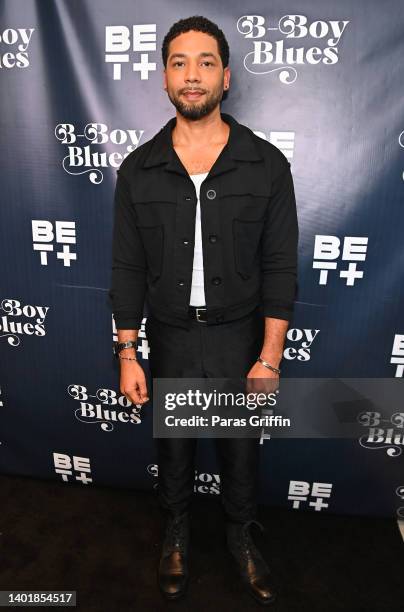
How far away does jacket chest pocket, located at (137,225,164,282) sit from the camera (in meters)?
1.66

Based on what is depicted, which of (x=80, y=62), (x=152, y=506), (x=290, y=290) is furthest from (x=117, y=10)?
(x=152, y=506)

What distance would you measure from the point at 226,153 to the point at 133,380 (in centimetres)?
91

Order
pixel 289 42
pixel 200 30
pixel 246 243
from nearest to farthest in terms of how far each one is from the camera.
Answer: pixel 200 30 → pixel 246 243 → pixel 289 42

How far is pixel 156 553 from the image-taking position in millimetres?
2051

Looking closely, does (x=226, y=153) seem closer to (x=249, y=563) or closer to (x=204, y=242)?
(x=204, y=242)

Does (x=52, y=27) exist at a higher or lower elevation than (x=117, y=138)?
higher

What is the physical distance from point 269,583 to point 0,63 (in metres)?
2.44

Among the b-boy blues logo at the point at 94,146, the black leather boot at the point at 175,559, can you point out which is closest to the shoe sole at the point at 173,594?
the black leather boot at the point at 175,559

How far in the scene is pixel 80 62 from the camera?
75.4 inches

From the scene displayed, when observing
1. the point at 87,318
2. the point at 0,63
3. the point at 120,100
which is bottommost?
the point at 87,318

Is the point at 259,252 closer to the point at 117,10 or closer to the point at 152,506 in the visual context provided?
the point at 117,10

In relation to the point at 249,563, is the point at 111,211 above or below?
above

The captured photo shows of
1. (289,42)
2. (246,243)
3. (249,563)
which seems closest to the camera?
(246,243)

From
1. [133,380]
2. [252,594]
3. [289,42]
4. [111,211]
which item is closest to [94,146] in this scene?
[111,211]
